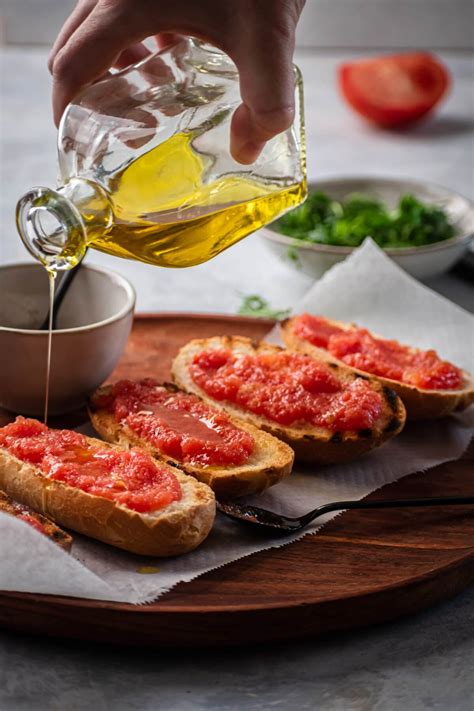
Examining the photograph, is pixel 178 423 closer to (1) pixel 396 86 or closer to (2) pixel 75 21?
(2) pixel 75 21

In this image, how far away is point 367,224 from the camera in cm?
455

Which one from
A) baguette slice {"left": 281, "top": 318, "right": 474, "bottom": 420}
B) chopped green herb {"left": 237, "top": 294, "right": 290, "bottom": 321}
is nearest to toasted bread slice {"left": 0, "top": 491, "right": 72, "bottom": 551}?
baguette slice {"left": 281, "top": 318, "right": 474, "bottom": 420}

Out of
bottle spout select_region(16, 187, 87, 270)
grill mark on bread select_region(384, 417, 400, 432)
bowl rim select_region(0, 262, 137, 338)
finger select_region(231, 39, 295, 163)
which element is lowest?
grill mark on bread select_region(384, 417, 400, 432)

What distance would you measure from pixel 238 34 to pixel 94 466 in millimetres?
1173

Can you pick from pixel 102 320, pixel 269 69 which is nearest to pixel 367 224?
pixel 102 320

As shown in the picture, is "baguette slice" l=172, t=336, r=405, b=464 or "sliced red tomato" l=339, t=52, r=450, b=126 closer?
"baguette slice" l=172, t=336, r=405, b=464

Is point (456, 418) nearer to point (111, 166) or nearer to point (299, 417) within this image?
point (299, 417)

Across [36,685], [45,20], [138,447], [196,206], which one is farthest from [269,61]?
[45,20]

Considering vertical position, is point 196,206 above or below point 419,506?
above

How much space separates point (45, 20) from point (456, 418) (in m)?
7.27

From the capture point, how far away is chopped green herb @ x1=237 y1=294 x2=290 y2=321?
4.14 m

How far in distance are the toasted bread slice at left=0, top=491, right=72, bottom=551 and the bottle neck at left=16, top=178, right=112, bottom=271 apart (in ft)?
2.11

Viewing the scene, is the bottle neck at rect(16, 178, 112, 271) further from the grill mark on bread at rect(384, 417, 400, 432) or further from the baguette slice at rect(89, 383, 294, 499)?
the grill mark on bread at rect(384, 417, 400, 432)

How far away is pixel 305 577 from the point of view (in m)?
2.44
